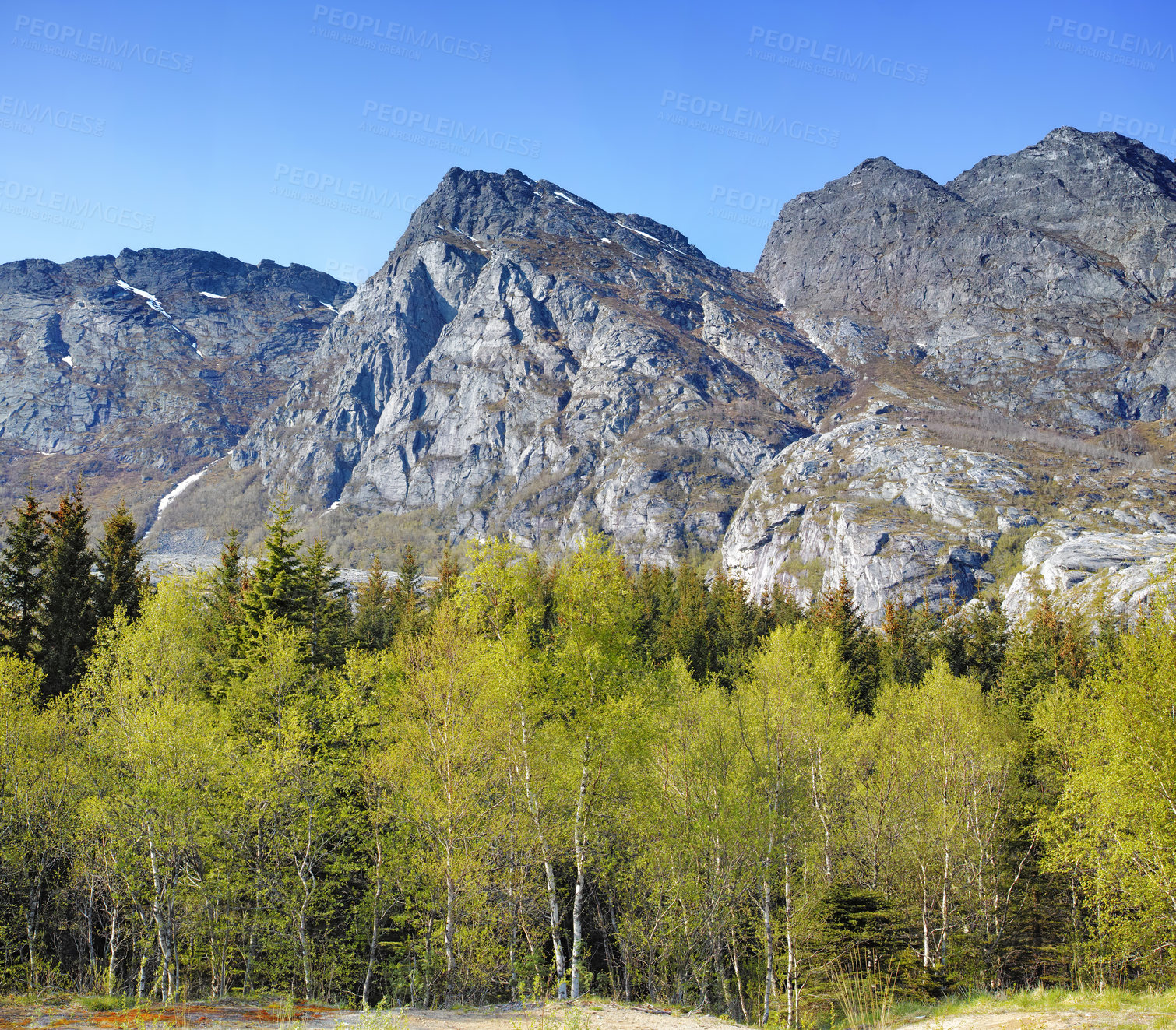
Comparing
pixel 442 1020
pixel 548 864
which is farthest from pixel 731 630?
pixel 442 1020

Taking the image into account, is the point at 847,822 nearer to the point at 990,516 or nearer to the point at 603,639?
the point at 603,639

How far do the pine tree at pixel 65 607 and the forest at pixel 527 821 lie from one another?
78 centimetres

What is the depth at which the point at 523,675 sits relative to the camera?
22703mm

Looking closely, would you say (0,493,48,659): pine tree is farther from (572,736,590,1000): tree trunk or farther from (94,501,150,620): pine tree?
(572,736,590,1000): tree trunk

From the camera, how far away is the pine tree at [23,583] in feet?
115

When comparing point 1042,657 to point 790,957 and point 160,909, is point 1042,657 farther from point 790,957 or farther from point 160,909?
point 160,909

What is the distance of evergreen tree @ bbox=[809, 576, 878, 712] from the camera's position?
183ft

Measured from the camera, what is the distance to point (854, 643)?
5919cm

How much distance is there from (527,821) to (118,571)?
31707mm

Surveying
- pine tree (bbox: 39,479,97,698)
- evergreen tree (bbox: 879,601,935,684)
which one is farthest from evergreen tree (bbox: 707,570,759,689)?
pine tree (bbox: 39,479,97,698)

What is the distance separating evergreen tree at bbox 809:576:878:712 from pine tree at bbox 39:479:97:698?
159 ft

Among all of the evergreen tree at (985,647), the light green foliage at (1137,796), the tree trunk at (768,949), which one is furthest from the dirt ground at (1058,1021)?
the evergreen tree at (985,647)

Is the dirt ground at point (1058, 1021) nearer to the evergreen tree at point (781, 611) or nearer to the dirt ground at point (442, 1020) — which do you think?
the dirt ground at point (442, 1020)

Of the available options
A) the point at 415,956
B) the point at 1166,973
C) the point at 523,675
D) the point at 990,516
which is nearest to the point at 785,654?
the point at 523,675
